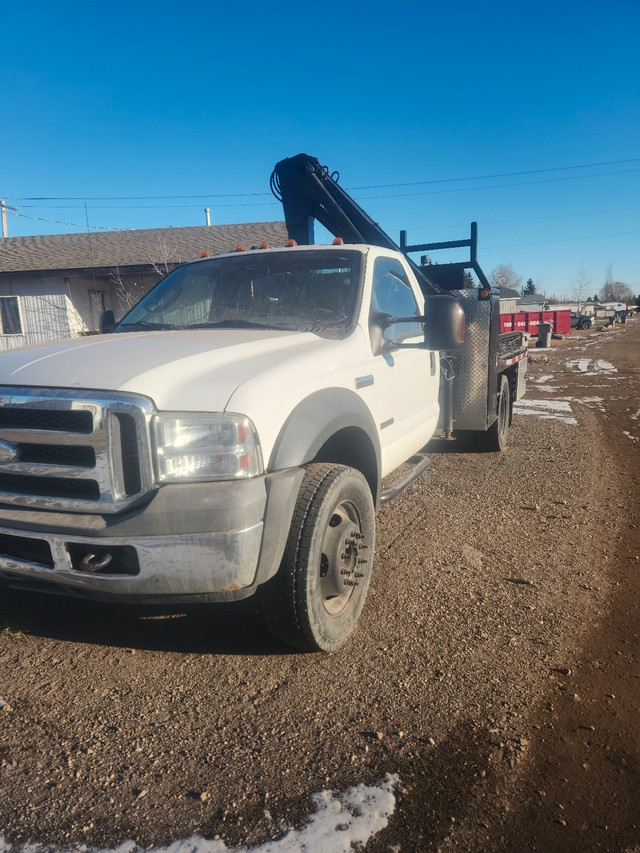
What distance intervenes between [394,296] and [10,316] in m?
16.5

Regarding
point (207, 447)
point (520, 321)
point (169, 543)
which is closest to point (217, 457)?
point (207, 447)

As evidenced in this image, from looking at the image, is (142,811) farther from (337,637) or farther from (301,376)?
(301,376)

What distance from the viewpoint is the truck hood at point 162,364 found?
252cm

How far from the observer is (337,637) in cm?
307

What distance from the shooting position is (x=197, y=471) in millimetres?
2494

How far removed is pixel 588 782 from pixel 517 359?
6665 millimetres

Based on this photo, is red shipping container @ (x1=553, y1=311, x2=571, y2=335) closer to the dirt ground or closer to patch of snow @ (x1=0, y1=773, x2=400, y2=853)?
the dirt ground

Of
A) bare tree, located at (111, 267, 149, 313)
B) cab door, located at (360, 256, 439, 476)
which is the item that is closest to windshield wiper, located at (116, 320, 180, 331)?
cab door, located at (360, 256, 439, 476)

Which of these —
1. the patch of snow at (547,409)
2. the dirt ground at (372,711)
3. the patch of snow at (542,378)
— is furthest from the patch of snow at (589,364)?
the dirt ground at (372,711)

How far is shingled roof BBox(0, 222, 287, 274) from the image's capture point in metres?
18.0

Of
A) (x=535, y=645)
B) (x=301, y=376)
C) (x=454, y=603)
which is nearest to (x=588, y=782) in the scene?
(x=535, y=645)

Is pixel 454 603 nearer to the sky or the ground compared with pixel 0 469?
nearer to the ground

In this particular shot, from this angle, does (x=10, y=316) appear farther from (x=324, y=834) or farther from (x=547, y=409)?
(x=324, y=834)

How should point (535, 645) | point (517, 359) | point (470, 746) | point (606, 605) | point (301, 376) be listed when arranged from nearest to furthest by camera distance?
1. point (470, 746)
2. point (301, 376)
3. point (535, 645)
4. point (606, 605)
5. point (517, 359)
